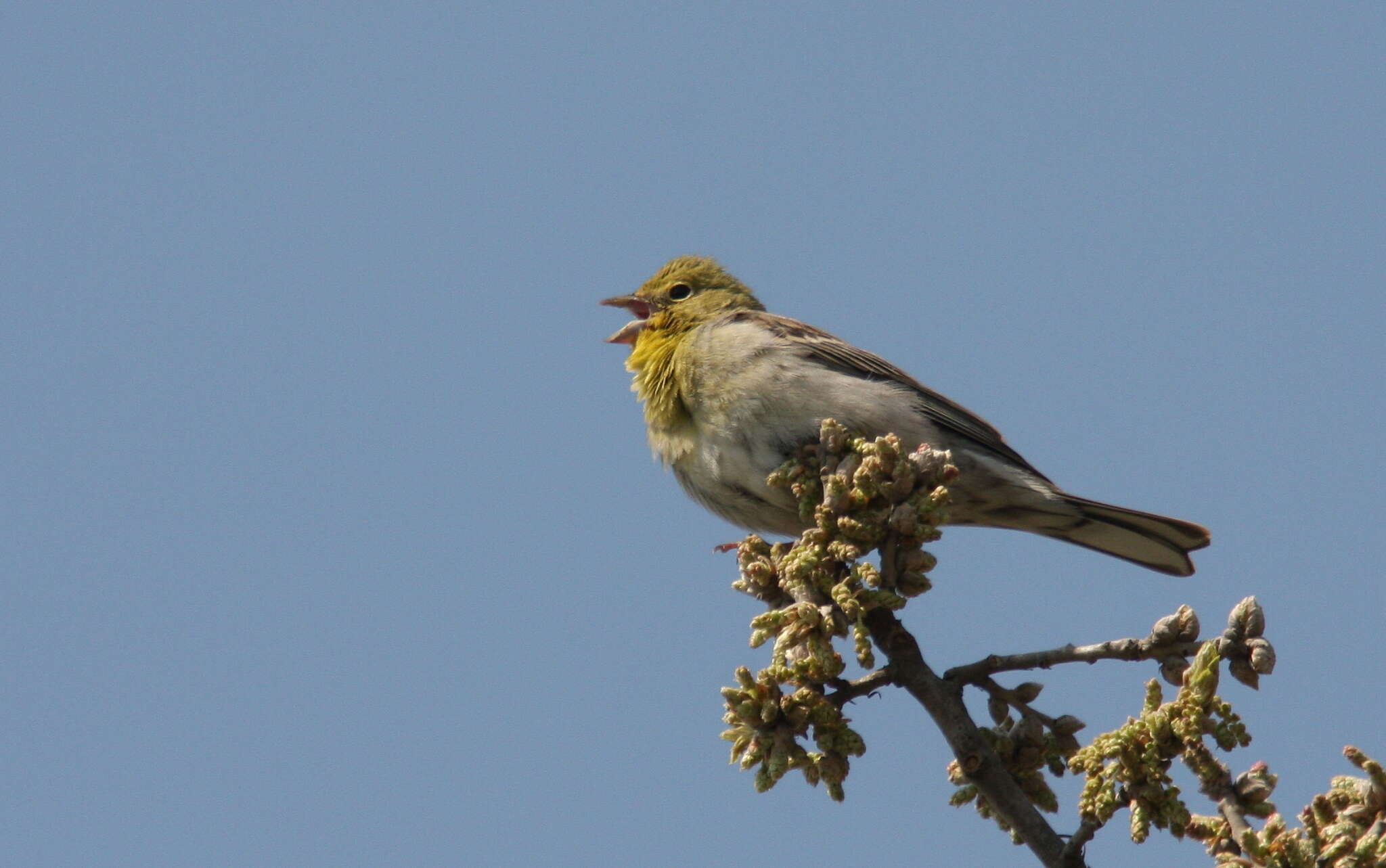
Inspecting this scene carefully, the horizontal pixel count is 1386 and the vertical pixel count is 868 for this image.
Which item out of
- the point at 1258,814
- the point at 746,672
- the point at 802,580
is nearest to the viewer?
the point at 1258,814

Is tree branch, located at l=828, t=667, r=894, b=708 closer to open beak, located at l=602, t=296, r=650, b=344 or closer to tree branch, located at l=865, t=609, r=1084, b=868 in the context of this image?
tree branch, located at l=865, t=609, r=1084, b=868

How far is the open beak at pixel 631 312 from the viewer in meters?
7.65

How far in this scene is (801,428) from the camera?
591 cm

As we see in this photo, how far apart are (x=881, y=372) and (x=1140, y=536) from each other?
1.46 metres

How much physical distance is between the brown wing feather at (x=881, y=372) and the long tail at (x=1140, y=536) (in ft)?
1.61

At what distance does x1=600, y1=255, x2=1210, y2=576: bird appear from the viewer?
602 cm

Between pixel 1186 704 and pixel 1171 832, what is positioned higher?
pixel 1186 704

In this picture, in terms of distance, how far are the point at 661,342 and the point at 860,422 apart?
1314 mm

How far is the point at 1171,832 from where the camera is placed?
328 cm

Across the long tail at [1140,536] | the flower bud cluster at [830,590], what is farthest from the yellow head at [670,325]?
the flower bud cluster at [830,590]

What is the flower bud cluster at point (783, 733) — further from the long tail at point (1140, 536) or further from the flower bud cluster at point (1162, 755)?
the long tail at point (1140, 536)

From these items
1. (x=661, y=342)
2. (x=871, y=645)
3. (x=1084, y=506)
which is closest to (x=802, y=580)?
(x=871, y=645)

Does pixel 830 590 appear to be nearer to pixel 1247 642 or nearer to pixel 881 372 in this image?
pixel 1247 642

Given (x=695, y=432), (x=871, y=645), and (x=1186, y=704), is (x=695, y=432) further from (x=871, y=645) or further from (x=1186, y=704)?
(x=1186, y=704)
